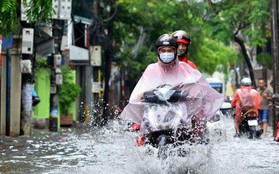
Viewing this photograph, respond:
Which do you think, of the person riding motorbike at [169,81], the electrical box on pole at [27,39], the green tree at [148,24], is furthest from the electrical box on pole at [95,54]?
the person riding motorbike at [169,81]

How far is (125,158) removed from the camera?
36.4 feet

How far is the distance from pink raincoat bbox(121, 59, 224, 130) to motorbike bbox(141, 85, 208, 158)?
4.5 inches

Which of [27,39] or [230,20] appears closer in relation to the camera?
[27,39]

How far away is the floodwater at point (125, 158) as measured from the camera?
8.66 meters

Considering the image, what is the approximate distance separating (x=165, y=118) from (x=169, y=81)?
0.71 meters

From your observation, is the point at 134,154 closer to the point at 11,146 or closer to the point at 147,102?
the point at 147,102

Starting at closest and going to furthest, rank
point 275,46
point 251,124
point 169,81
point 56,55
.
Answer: point 169,81
point 251,124
point 275,46
point 56,55

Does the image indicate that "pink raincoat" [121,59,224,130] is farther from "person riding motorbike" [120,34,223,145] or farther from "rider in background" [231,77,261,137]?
"rider in background" [231,77,261,137]

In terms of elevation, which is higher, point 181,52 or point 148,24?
point 148,24

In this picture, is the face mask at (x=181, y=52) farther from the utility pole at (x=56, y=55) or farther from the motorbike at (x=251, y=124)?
the utility pole at (x=56, y=55)

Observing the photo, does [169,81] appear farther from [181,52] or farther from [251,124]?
[251,124]

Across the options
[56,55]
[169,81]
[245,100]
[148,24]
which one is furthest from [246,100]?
[148,24]

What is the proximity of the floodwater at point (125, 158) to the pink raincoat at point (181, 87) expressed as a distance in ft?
1.30

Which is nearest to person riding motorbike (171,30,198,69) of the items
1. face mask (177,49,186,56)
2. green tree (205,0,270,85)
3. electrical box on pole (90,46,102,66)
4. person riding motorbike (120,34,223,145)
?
face mask (177,49,186,56)
